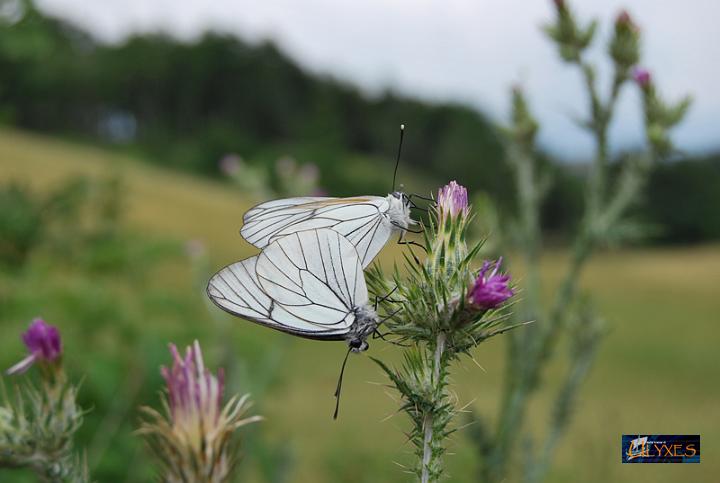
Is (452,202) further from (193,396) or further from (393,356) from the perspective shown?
(393,356)

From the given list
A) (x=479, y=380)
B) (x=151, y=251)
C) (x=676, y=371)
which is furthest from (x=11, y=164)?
(x=151, y=251)

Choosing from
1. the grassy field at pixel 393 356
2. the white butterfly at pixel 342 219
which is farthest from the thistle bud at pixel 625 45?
the white butterfly at pixel 342 219

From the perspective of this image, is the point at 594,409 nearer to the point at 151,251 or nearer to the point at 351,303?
the point at 151,251

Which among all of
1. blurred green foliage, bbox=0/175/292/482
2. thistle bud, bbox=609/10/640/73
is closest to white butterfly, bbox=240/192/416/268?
blurred green foliage, bbox=0/175/292/482

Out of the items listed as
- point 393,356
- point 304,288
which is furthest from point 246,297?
point 393,356

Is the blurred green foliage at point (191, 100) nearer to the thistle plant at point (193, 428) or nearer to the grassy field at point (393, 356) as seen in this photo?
the grassy field at point (393, 356)

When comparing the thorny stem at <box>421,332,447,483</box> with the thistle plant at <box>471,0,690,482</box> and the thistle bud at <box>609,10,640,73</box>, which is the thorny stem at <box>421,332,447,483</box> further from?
the thistle bud at <box>609,10,640,73</box>
